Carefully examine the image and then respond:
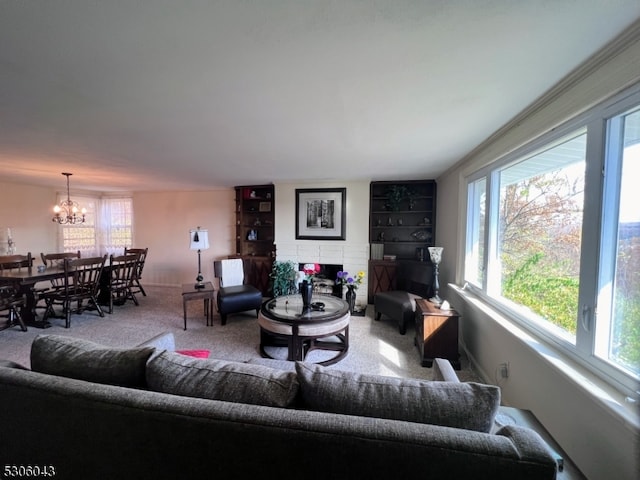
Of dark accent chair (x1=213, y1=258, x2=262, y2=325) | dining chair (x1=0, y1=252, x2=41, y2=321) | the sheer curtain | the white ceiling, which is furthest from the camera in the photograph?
the sheer curtain

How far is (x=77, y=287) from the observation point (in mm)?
3818

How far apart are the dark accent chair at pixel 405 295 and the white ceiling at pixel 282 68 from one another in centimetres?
198

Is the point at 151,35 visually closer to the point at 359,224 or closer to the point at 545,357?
the point at 545,357

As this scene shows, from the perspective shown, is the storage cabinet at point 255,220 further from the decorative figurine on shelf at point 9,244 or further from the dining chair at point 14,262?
the decorative figurine on shelf at point 9,244

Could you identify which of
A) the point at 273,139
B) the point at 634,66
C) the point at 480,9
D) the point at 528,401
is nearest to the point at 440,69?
the point at 480,9

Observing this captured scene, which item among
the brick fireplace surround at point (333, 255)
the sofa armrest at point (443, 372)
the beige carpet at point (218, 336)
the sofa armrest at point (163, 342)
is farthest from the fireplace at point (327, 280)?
the sofa armrest at point (443, 372)

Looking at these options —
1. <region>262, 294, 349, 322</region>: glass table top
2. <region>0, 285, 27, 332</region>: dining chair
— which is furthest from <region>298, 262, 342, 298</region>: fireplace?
<region>0, 285, 27, 332</region>: dining chair

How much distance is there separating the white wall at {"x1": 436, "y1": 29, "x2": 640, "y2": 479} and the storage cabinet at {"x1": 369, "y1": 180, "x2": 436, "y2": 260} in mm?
2156

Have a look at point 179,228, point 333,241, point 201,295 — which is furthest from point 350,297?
point 179,228

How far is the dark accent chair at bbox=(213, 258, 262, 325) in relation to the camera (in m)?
3.72

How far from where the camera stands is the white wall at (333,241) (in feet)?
15.7

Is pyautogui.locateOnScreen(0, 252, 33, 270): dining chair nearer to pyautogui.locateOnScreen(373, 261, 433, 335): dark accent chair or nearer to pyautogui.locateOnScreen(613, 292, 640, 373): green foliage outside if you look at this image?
pyautogui.locateOnScreen(373, 261, 433, 335): dark accent chair

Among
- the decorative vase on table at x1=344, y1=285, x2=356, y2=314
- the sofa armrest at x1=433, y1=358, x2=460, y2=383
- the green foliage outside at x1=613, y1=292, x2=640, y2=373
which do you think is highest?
the green foliage outside at x1=613, y1=292, x2=640, y2=373

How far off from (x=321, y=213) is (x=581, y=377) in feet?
13.2
